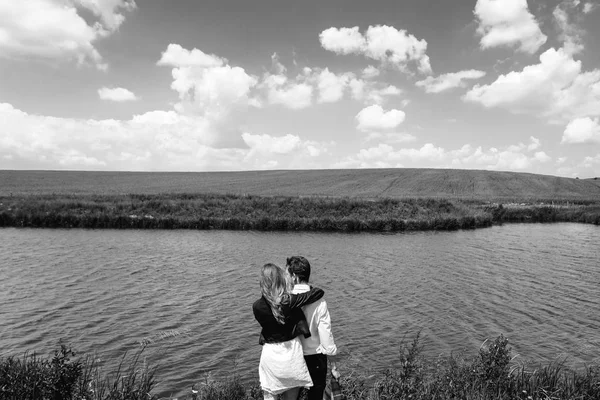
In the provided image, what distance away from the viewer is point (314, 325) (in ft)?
18.7

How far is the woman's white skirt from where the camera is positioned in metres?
5.53

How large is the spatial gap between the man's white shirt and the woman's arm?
11 cm

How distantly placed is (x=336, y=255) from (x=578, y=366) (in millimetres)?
15684

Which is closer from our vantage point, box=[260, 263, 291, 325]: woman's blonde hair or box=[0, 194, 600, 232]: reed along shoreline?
box=[260, 263, 291, 325]: woman's blonde hair

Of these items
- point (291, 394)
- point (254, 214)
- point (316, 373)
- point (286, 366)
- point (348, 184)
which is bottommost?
point (291, 394)

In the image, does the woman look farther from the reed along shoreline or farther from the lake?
the reed along shoreline

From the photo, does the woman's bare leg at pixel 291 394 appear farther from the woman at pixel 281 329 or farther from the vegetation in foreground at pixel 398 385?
the vegetation in foreground at pixel 398 385

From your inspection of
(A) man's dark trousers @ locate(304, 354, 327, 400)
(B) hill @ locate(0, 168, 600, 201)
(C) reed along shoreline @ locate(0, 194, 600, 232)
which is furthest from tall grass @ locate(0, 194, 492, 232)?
(A) man's dark trousers @ locate(304, 354, 327, 400)

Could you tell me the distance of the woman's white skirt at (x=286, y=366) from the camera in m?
5.53

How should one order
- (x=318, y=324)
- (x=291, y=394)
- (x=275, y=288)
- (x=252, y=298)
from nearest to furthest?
(x=275, y=288)
(x=318, y=324)
(x=291, y=394)
(x=252, y=298)

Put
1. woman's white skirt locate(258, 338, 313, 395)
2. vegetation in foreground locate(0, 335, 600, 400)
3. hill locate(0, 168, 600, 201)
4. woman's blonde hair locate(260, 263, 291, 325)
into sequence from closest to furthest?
1. woman's blonde hair locate(260, 263, 291, 325)
2. woman's white skirt locate(258, 338, 313, 395)
3. vegetation in foreground locate(0, 335, 600, 400)
4. hill locate(0, 168, 600, 201)

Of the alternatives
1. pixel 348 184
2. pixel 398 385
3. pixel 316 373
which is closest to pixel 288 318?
pixel 316 373

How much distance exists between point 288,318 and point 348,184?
225 feet

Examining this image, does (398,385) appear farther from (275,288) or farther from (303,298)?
(275,288)
